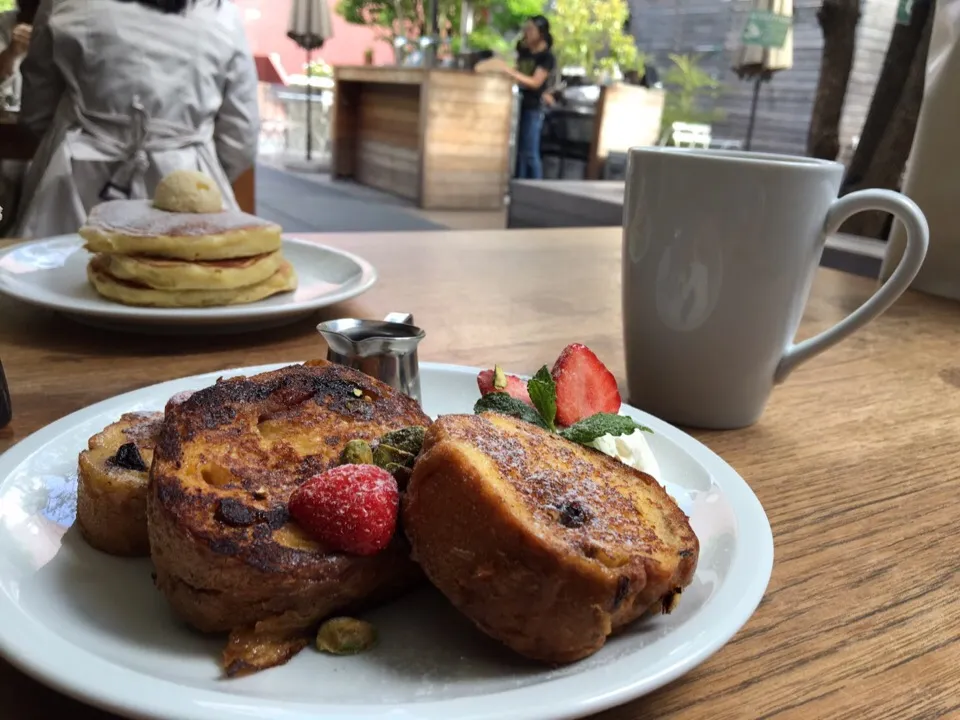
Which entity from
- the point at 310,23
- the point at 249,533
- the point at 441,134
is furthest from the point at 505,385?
the point at 310,23

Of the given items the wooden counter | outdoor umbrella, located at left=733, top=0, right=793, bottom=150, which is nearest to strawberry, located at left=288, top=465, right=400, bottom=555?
outdoor umbrella, located at left=733, top=0, right=793, bottom=150

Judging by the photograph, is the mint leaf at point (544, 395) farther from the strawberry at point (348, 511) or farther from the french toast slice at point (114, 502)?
the french toast slice at point (114, 502)

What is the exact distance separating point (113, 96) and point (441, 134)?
449cm

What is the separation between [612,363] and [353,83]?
25.4 feet

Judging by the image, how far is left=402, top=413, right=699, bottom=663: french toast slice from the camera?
463 millimetres

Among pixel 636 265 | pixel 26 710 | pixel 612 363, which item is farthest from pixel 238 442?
pixel 612 363

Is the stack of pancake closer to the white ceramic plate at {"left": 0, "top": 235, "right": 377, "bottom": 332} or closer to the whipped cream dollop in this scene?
the white ceramic plate at {"left": 0, "top": 235, "right": 377, "bottom": 332}

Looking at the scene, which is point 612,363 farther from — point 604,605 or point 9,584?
point 9,584

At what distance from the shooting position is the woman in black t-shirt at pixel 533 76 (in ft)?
23.0

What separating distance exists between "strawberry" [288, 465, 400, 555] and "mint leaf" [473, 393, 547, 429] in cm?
18

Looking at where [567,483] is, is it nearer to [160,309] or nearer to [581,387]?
[581,387]

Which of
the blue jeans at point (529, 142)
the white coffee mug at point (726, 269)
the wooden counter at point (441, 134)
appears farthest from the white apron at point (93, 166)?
the blue jeans at point (529, 142)

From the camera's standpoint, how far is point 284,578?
0.48 m

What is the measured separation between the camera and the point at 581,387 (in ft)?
2.39
